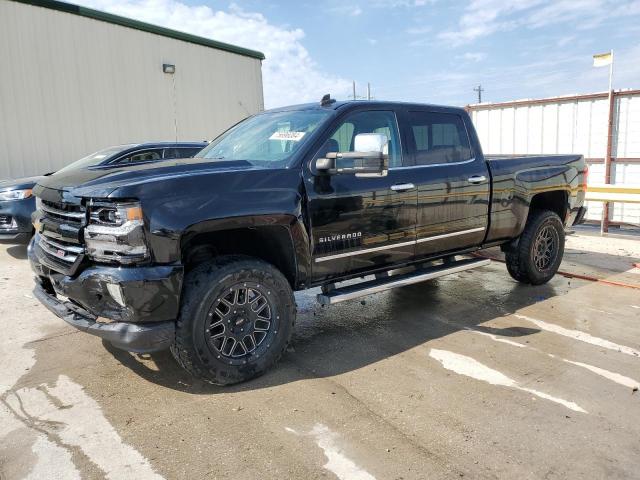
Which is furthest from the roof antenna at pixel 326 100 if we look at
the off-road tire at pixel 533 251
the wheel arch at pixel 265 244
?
the off-road tire at pixel 533 251

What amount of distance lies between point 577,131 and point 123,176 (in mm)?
9501

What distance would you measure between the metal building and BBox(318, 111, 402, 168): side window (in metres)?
9.89

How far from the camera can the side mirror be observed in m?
3.56

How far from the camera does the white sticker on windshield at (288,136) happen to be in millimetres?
3904

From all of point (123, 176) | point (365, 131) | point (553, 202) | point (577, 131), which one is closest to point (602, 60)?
point (577, 131)

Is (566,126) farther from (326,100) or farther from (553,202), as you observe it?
(326,100)

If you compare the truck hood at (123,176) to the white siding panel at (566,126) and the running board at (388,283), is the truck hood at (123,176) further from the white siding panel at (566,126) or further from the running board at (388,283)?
the white siding panel at (566,126)

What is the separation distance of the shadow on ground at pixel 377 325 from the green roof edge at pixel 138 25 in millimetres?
10260

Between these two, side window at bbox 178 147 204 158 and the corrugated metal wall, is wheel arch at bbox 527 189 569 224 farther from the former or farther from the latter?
side window at bbox 178 147 204 158

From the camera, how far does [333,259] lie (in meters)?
3.87

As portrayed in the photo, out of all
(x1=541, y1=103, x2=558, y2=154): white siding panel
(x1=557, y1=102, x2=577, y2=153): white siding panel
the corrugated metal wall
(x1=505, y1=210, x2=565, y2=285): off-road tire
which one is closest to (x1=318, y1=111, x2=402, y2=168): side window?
(x1=505, y1=210, x2=565, y2=285): off-road tire

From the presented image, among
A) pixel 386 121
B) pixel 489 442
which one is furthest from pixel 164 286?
pixel 386 121

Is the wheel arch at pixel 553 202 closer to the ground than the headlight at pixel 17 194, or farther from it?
closer to the ground

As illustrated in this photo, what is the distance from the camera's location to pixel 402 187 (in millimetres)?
4219
